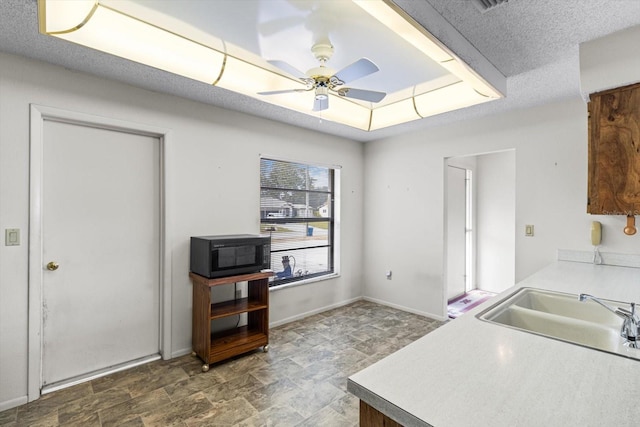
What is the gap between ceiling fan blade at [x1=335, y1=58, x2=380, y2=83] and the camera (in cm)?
193

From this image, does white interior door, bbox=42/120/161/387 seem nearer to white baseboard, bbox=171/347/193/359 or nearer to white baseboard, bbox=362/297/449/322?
white baseboard, bbox=171/347/193/359

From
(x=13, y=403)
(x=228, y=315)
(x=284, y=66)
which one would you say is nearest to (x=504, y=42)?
(x=284, y=66)

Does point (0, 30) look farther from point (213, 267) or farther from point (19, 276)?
point (213, 267)

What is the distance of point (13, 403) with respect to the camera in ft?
6.98

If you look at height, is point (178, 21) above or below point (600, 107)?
above

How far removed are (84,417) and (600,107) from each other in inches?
161

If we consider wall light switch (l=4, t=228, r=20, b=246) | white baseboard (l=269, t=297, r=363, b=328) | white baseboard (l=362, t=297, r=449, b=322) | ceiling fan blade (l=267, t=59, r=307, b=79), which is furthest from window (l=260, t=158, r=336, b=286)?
wall light switch (l=4, t=228, r=20, b=246)

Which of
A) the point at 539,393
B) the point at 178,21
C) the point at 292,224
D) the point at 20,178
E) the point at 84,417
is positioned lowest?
the point at 84,417

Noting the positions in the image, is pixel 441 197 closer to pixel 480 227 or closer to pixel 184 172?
pixel 480 227

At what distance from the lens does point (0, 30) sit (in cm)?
185

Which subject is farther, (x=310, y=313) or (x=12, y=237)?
(x=310, y=313)

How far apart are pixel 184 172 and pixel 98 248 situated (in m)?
0.96

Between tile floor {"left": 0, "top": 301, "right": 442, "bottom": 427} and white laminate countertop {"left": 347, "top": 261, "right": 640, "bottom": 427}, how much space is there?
127 cm

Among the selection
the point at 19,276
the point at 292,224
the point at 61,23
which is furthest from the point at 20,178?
the point at 292,224
